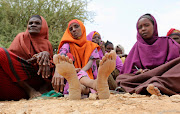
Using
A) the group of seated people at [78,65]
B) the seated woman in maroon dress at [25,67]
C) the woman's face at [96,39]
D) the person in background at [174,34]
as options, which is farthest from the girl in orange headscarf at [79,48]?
the person in background at [174,34]

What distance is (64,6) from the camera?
999cm

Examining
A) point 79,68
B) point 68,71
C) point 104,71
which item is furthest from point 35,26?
point 104,71

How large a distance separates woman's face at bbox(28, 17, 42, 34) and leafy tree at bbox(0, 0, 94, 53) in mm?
4861

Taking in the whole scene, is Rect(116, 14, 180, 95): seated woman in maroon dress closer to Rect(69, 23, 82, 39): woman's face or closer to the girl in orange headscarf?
the girl in orange headscarf

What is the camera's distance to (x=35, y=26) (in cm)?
368

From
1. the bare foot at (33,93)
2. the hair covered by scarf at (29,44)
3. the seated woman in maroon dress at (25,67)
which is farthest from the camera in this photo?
the hair covered by scarf at (29,44)

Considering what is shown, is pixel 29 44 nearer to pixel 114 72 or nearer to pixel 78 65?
pixel 78 65

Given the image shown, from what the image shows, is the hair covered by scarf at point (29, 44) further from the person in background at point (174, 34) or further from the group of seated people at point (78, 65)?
the person in background at point (174, 34)

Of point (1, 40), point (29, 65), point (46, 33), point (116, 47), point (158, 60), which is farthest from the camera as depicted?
point (1, 40)

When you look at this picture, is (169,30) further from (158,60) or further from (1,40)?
(1,40)

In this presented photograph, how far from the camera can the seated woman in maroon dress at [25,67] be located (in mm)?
2955

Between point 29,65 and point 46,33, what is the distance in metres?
1.08

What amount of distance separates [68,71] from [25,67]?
123cm

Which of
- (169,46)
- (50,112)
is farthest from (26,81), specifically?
(169,46)
